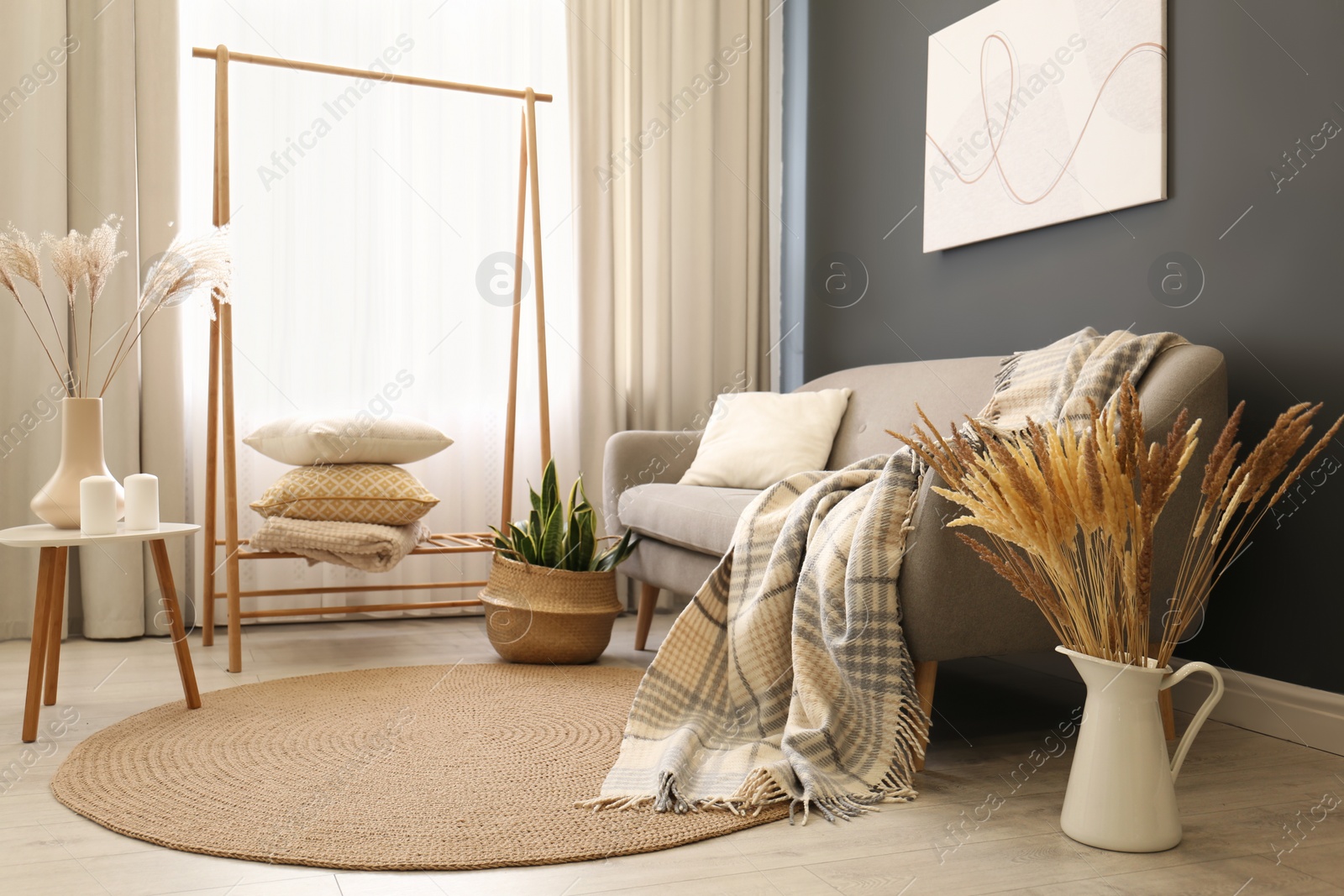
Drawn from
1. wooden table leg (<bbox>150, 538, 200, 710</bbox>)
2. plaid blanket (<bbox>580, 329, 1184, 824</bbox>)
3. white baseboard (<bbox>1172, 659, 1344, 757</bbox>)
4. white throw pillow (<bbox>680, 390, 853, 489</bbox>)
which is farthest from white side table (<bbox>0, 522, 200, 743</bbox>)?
white baseboard (<bbox>1172, 659, 1344, 757</bbox>)

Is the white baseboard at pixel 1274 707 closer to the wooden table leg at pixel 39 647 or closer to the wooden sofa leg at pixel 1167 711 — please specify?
the wooden sofa leg at pixel 1167 711

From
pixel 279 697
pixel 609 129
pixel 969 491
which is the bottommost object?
pixel 279 697

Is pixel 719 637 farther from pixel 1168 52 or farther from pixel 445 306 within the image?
pixel 445 306

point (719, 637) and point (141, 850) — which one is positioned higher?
point (719, 637)

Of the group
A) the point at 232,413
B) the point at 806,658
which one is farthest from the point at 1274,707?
the point at 232,413

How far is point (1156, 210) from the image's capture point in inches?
91.7

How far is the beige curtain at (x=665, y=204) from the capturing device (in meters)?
3.61

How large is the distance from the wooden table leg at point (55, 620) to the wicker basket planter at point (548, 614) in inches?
37.3

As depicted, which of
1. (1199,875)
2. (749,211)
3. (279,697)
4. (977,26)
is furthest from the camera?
(749,211)

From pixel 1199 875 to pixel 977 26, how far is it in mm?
2240

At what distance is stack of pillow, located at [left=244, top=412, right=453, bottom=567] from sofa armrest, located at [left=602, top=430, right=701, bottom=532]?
501 millimetres

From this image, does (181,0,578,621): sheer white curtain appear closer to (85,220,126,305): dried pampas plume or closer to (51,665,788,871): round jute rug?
(85,220,126,305): dried pampas plume

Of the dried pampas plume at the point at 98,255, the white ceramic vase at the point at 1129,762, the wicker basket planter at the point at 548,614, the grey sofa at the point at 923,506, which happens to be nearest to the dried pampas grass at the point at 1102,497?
the white ceramic vase at the point at 1129,762

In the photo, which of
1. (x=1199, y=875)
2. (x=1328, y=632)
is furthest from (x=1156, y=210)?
(x=1199, y=875)
